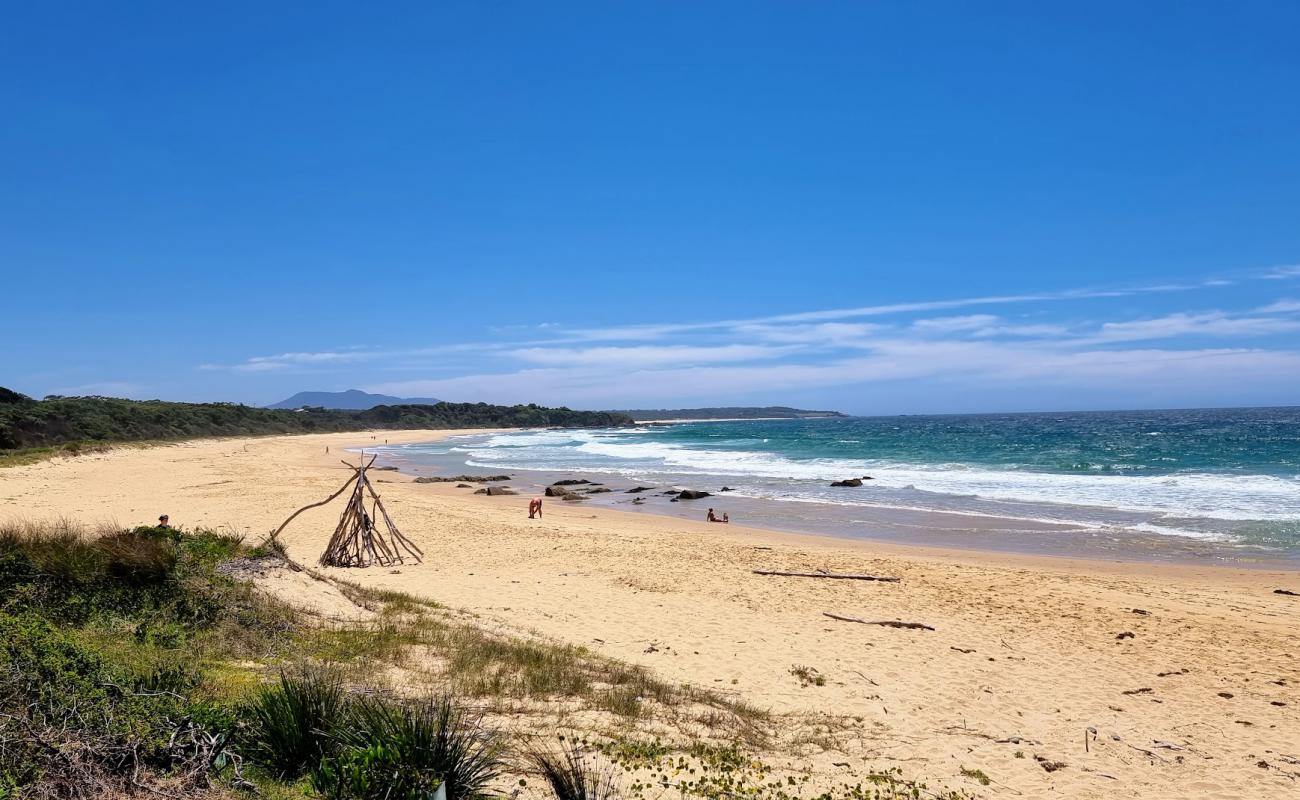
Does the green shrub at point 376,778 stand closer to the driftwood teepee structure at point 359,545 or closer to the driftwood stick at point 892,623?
the driftwood stick at point 892,623

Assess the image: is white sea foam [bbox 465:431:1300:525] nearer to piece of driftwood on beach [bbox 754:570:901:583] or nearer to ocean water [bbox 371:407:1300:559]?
ocean water [bbox 371:407:1300:559]

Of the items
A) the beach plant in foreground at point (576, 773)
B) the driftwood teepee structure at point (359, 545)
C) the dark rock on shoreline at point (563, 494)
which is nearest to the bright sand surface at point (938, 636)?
the driftwood teepee structure at point (359, 545)

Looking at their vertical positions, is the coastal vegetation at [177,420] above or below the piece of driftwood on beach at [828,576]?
above

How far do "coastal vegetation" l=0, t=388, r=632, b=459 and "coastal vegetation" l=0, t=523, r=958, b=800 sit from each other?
116ft

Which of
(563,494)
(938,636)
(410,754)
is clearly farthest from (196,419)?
(410,754)

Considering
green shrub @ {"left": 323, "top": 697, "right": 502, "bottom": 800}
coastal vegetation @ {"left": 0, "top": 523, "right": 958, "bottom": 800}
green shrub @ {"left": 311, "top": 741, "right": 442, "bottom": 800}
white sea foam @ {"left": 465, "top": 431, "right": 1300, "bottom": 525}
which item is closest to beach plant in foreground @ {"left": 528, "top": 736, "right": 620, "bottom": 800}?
coastal vegetation @ {"left": 0, "top": 523, "right": 958, "bottom": 800}

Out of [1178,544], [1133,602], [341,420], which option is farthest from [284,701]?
[341,420]

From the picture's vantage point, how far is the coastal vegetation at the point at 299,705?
4152 millimetres

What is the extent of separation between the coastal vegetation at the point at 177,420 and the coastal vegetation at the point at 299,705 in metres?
35.4

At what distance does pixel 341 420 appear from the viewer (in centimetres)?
11375

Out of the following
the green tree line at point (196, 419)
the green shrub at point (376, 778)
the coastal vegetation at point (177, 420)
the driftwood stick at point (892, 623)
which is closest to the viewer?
the green shrub at point (376, 778)

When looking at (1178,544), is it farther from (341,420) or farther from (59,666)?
(341,420)

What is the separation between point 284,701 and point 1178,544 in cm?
2027

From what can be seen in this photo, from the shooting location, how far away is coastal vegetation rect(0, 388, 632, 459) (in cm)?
4512
